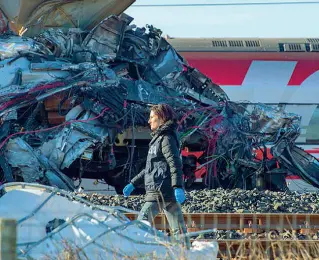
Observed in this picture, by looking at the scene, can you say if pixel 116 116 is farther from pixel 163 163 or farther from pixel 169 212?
pixel 169 212

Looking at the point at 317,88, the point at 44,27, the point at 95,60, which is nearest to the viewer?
the point at 95,60

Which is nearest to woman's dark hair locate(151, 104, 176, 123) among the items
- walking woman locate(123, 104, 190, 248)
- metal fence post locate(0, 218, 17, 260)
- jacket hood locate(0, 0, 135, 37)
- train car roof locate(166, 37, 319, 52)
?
walking woman locate(123, 104, 190, 248)

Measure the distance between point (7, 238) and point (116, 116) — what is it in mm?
9457

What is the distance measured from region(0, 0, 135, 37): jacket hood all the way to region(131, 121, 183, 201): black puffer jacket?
7.19 metres

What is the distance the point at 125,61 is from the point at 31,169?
2706 millimetres

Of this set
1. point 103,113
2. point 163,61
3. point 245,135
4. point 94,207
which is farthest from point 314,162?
point 94,207

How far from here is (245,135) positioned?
51.1 ft

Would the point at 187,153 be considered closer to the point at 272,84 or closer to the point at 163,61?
the point at 163,61

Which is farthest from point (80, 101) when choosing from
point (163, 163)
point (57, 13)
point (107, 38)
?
point (163, 163)

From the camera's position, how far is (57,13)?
15375 millimetres

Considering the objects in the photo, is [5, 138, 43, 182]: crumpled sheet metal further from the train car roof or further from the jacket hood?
the train car roof

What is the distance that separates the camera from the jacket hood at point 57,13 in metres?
15.1

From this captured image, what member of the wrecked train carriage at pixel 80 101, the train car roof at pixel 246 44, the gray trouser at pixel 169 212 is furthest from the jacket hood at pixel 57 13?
the gray trouser at pixel 169 212

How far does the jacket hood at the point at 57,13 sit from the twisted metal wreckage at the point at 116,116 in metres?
0.45
